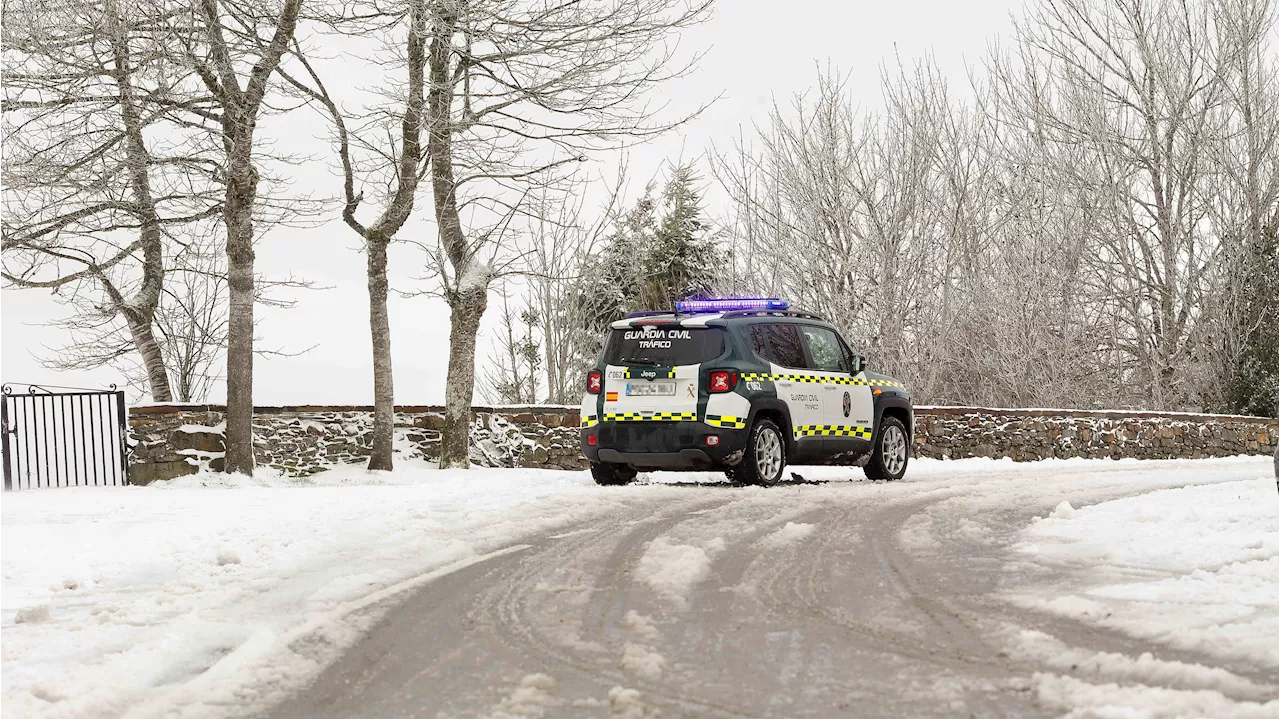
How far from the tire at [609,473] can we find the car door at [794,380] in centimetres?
191

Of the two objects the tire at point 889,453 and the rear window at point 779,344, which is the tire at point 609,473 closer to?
the rear window at point 779,344

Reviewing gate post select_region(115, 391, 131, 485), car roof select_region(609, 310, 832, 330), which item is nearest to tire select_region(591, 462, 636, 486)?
car roof select_region(609, 310, 832, 330)

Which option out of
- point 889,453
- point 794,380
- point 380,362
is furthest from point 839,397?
point 380,362

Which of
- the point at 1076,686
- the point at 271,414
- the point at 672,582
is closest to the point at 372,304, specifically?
the point at 271,414

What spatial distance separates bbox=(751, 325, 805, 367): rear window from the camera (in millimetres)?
13391

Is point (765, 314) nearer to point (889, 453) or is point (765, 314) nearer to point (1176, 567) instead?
point (889, 453)

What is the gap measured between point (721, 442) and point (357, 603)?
6.64 metres

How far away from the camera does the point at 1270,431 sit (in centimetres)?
2656

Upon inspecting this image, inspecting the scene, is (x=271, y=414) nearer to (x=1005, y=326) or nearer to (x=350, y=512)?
(x=350, y=512)

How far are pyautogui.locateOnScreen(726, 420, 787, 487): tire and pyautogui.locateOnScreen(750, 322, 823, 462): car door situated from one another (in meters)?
0.23

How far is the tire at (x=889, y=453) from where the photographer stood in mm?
15258

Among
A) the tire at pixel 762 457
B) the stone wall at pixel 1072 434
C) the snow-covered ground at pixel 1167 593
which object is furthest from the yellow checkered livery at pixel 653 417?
the stone wall at pixel 1072 434

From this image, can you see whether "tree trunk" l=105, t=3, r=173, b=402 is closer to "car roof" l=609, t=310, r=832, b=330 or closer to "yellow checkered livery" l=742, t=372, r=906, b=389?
"car roof" l=609, t=310, r=832, b=330

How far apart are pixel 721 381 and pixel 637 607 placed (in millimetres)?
6622
